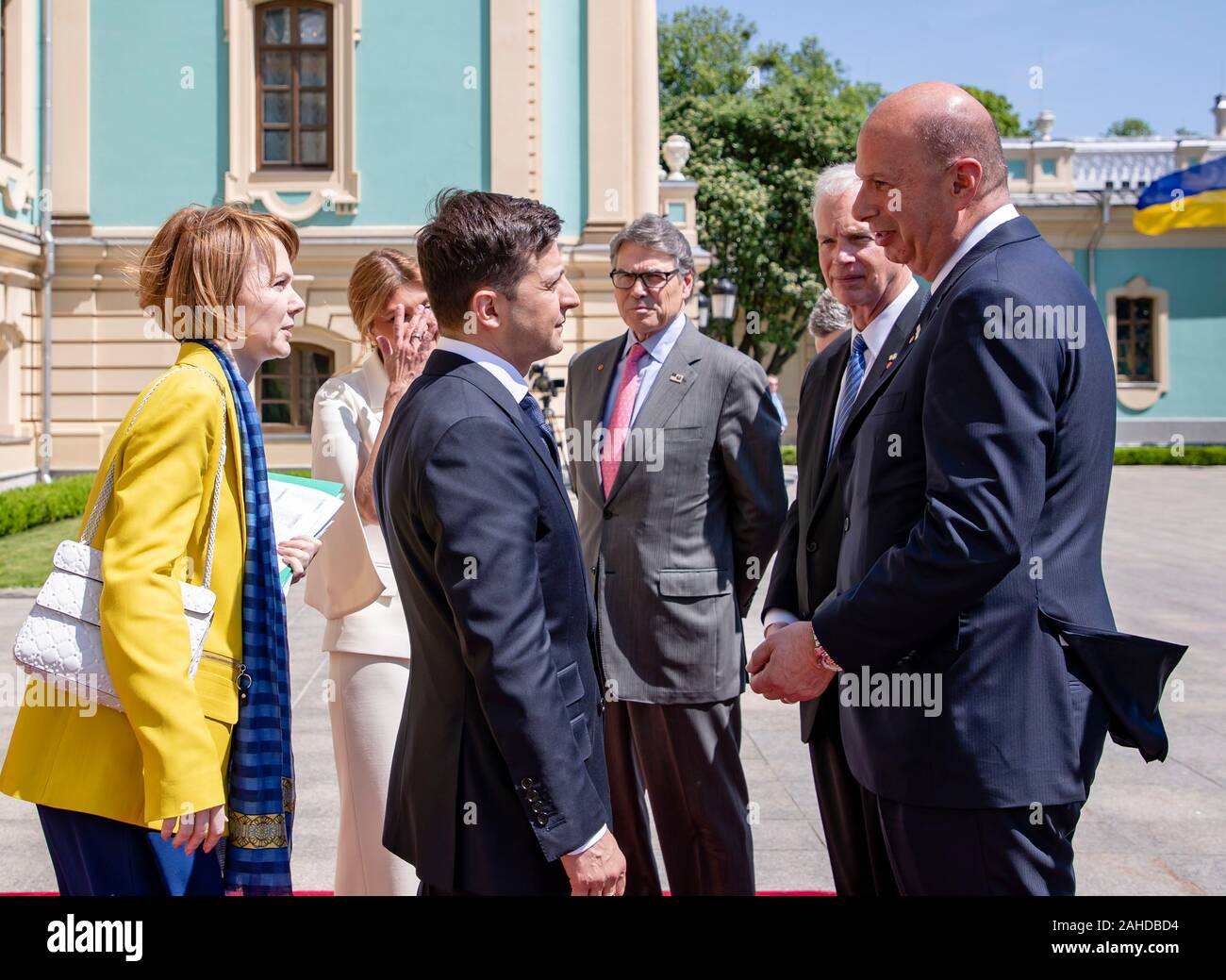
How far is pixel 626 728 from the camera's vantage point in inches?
160

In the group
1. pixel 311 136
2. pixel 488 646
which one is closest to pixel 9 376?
pixel 311 136

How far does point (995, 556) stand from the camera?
228 centimetres

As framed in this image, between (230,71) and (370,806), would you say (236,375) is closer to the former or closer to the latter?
(370,806)

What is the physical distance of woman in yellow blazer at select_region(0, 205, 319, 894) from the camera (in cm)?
229

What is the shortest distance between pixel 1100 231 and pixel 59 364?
2435cm

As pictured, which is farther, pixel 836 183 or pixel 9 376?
pixel 9 376

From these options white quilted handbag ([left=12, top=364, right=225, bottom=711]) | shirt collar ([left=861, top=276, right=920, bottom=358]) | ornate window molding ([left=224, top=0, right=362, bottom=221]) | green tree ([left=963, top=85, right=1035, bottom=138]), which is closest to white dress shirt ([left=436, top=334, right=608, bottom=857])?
white quilted handbag ([left=12, top=364, right=225, bottom=711])

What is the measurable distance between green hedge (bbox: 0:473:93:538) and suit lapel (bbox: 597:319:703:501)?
428 inches

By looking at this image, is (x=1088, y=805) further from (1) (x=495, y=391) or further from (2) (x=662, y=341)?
(1) (x=495, y=391)

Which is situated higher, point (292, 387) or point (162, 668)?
point (292, 387)

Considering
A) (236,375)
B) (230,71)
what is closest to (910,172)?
(236,375)

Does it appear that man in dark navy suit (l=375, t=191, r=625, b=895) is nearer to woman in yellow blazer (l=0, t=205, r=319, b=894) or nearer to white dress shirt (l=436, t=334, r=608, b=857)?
white dress shirt (l=436, t=334, r=608, b=857)

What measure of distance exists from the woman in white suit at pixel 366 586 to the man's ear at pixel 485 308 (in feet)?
3.40

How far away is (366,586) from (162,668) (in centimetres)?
140
